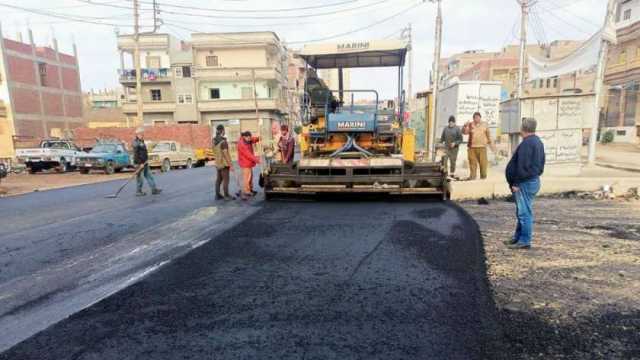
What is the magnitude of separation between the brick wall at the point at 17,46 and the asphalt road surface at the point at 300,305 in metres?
44.0

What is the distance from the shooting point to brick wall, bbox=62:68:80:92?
47025 mm

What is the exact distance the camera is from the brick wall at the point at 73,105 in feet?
155

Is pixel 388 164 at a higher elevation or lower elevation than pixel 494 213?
higher

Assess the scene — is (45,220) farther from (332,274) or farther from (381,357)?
(381,357)

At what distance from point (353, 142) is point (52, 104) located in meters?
46.3

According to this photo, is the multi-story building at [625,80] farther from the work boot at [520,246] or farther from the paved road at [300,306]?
the paved road at [300,306]

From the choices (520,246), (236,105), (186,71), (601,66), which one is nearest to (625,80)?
(601,66)

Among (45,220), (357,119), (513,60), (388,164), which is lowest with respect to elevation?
(45,220)

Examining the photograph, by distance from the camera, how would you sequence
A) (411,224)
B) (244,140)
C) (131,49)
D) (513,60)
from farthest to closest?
1. (513,60)
2. (131,49)
3. (244,140)
4. (411,224)

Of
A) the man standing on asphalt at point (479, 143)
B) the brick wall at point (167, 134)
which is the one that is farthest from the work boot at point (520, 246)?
the brick wall at point (167, 134)

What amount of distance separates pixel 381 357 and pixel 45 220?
7515 mm

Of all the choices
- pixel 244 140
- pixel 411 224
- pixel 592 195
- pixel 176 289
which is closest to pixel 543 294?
pixel 411 224

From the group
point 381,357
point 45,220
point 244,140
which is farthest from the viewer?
point 244,140

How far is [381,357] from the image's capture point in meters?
2.75
